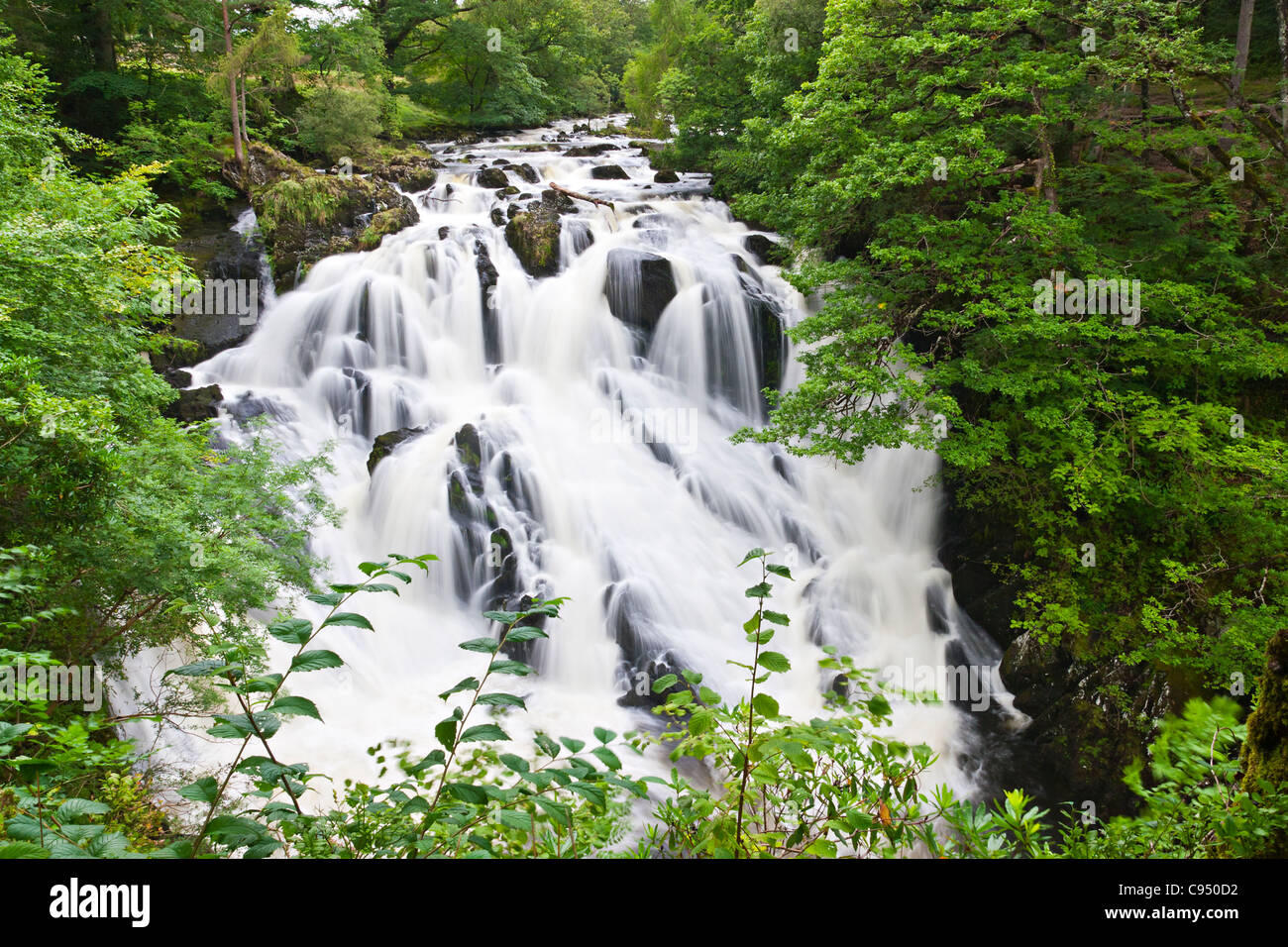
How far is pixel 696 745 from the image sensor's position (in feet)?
6.84

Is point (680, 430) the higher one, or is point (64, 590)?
point (680, 430)

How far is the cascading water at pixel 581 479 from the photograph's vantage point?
789 cm

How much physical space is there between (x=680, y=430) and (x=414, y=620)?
217 inches

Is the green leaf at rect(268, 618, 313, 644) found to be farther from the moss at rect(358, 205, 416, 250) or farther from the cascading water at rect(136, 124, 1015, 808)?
the moss at rect(358, 205, 416, 250)

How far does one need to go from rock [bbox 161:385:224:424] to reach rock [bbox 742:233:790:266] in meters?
10.8

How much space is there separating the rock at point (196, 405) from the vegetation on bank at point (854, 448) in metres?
1.87

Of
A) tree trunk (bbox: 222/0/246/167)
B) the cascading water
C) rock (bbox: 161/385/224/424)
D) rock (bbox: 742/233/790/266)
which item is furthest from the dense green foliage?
tree trunk (bbox: 222/0/246/167)

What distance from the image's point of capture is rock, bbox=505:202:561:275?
13492 millimetres

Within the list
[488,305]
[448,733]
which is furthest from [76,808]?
[488,305]

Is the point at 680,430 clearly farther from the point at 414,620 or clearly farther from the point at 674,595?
the point at 414,620

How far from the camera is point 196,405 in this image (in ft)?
32.7

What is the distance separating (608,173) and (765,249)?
7.08 meters

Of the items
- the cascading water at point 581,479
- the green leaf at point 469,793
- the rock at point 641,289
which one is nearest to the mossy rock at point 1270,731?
the green leaf at point 469,793
